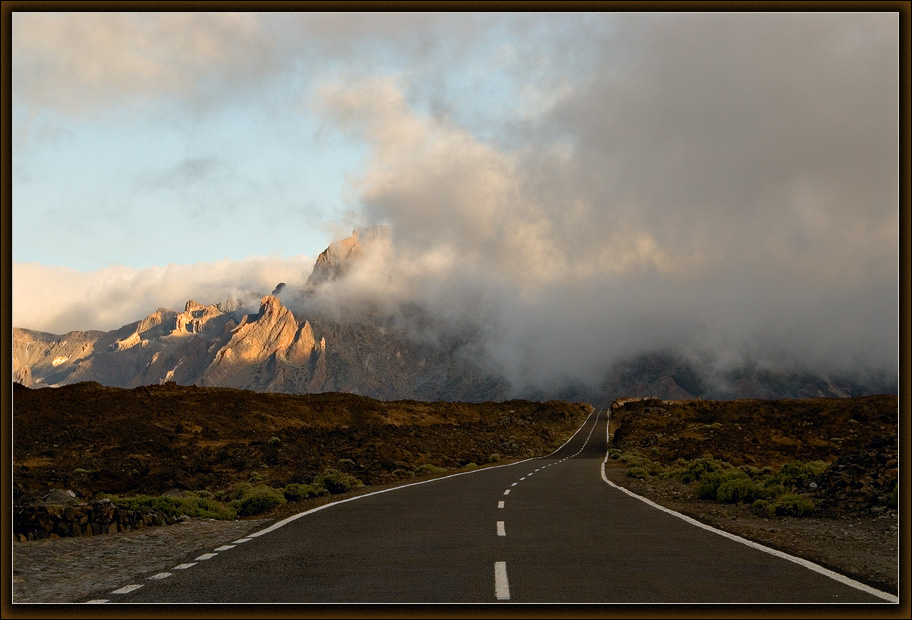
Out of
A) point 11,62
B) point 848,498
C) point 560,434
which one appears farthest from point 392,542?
point 560,434

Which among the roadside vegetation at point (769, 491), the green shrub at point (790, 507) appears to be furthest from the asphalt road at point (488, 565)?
the roadside vegetation at point (769, 491)

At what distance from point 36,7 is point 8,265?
3.00 metres

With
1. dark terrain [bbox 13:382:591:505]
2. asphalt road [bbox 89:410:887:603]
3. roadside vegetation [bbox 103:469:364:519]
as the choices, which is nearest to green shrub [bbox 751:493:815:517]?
asphalt road [bbox 89:410:887:603]

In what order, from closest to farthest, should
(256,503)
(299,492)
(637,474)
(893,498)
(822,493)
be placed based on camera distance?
(893,498)
(822,493)
(256,503)
(299,492)
(637,474)

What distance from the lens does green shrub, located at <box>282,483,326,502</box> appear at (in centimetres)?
2754

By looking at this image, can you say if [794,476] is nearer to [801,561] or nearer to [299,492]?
[801,561]

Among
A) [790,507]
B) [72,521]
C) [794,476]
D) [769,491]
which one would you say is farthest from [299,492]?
[794,476]

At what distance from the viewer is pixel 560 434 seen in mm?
103562

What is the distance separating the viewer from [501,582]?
980 centimetres

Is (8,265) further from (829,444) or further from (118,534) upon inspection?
(829,444)

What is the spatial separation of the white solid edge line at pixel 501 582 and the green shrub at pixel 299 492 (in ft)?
56.7

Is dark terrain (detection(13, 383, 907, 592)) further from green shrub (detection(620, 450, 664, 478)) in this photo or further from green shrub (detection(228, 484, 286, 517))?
green shrub (detection(228, 484, 286, 517))

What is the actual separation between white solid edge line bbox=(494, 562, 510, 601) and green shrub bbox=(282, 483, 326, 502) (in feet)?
56.7

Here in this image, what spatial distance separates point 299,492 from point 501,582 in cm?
1908
